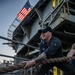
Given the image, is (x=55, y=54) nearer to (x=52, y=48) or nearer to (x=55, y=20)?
(x=52, y=48)

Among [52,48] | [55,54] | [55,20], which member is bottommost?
[55,54]

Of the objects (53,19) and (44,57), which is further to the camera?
(53,19)

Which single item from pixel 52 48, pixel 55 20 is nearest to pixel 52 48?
pixel 52 48

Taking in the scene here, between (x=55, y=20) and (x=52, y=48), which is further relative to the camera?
(x=55, y=20)

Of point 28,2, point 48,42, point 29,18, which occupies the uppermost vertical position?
point 28,2

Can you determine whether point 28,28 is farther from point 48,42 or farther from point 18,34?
point 48,42

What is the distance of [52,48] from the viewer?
Result: 4160mm

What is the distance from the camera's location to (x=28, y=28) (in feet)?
68.5

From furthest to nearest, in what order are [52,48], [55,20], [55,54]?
[55,20], [55,54], [52,48]

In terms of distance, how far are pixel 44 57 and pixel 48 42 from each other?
2.08 ft

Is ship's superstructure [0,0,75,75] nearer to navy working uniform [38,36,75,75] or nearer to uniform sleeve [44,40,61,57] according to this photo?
navy working uniform [38,36,75,75]

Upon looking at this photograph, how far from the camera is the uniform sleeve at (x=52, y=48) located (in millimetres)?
4041

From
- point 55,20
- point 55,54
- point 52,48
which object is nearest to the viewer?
point 52,48

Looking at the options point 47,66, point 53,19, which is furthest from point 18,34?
point 47,66
